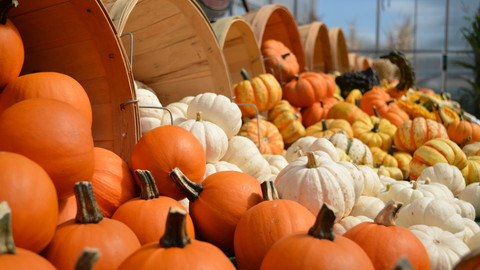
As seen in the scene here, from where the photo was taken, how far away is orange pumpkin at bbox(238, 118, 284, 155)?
2471 mm

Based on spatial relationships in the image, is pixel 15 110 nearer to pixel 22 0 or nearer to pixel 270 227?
pixel 22 0

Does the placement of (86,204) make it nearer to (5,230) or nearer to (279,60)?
(5,230)

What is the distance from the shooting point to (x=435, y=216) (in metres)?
1.33

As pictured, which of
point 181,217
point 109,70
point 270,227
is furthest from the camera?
point 109,70

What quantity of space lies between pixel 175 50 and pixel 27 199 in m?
1.58

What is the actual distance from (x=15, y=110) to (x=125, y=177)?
43 cm

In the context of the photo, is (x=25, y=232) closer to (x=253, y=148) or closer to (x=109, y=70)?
(x=109, y=70)

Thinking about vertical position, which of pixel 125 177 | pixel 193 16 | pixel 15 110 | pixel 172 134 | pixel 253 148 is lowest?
pixel 253 148

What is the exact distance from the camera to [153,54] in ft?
6.99

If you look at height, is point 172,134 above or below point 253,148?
above

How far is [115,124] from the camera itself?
4.50 feet

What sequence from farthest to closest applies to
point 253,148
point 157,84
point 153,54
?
point 157,84 → point 153,54 → point 253,148

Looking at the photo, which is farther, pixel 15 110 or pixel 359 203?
pixel 359 203

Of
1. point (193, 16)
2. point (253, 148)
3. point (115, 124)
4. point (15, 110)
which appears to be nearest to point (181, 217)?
point (15, 110)
